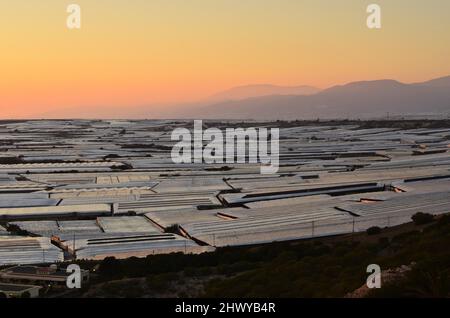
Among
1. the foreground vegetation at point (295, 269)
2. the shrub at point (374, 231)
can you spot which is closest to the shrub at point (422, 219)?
the foreground vegetation at point (295, 269)

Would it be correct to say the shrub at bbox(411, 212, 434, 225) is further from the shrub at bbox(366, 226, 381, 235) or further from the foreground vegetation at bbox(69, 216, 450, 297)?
the shrub at bbox(366, 226, 381, 235)

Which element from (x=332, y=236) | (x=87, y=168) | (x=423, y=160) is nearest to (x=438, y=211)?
(x=332, y=236)

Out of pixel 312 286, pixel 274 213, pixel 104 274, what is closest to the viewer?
pixel 312 286

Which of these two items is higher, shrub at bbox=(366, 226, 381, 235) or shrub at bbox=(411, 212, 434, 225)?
shrub at bbox=(411, 212, 434, 225)

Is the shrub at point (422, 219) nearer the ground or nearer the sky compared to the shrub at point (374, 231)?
nearer the sky

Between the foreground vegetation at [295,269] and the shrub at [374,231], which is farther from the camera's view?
the shrub at [374,231]

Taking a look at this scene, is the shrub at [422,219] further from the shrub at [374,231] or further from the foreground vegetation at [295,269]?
the shrub at [374,231]

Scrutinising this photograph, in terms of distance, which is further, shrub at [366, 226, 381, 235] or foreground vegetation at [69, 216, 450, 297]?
shrub at [366, 226, 381, 235]

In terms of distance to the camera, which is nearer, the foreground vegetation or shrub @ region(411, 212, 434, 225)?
the foreground vegetation

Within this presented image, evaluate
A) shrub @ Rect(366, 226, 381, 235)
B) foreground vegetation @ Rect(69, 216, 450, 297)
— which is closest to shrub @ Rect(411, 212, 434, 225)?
foreground vegetation @ Rect(69, 216, 450, 297)

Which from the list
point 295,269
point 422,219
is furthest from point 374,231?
point 295,269
